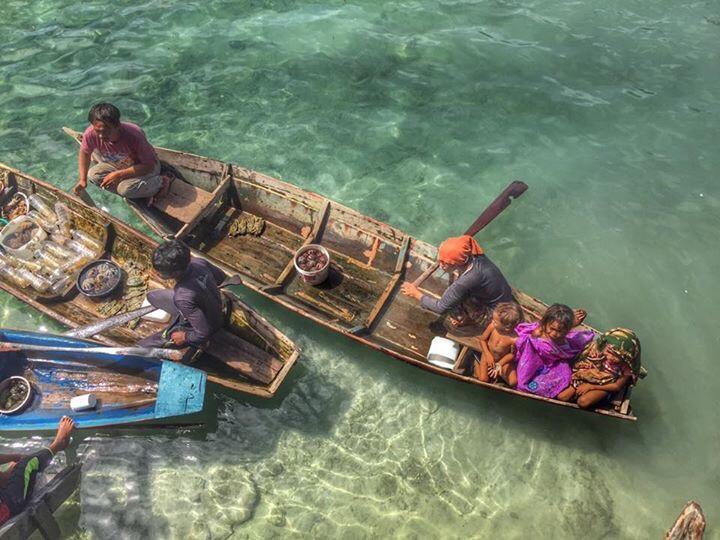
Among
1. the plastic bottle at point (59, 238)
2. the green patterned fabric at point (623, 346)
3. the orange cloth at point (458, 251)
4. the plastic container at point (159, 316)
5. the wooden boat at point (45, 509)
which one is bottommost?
the wooden boat at point (45, 509)

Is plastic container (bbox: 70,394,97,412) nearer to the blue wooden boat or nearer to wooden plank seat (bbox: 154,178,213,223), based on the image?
the blue wooden boat

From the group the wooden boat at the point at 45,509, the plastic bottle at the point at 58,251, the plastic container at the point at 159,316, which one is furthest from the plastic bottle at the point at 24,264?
the wooden boat at the point at 45,509

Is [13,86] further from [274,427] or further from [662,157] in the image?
[662,157]

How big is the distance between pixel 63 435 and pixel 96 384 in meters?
1.12

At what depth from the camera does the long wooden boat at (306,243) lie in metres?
9.66

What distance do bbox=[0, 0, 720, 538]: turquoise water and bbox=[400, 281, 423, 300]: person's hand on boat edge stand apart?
1.62m

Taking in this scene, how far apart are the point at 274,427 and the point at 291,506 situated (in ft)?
4.83

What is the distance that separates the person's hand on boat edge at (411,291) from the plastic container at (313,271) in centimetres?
173

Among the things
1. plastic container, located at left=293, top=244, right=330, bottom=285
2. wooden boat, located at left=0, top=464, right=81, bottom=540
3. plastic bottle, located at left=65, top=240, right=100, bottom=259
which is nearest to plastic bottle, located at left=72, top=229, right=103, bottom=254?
plastic bottle, located at left=65, top=240, right=100, bottom=259

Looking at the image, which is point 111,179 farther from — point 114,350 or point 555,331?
point 555,331

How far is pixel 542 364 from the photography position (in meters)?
8.11

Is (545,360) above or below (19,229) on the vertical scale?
below

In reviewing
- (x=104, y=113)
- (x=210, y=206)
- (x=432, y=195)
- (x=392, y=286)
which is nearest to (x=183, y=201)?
(x=210, y=206)

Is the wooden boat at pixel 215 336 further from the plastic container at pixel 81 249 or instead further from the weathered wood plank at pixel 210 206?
the weathered wood plank at pixel 210 206
